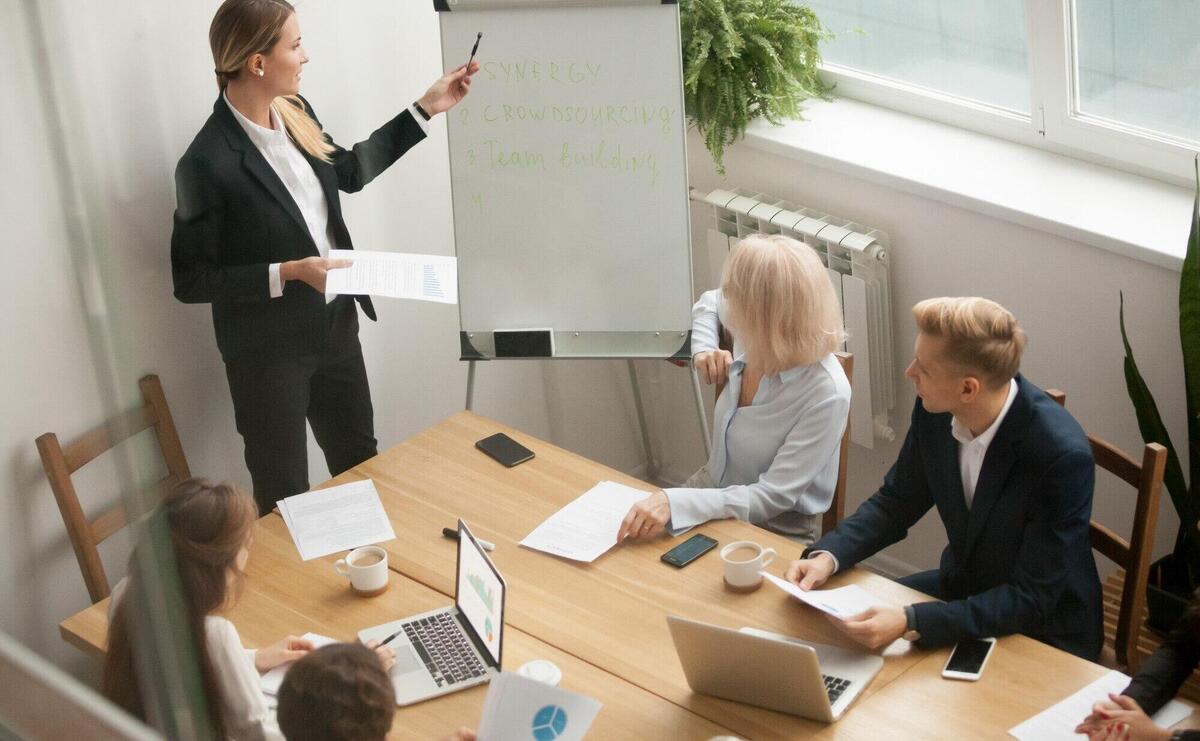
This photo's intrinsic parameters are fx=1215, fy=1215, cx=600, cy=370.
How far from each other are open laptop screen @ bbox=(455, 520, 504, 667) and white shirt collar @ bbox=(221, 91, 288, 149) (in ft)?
3.82

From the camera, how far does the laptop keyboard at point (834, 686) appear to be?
1.91 meters

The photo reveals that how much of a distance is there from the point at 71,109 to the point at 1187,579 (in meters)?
2.85

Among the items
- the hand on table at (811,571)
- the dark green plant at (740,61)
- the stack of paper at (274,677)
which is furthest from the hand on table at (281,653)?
the dark green plant at (740,61)

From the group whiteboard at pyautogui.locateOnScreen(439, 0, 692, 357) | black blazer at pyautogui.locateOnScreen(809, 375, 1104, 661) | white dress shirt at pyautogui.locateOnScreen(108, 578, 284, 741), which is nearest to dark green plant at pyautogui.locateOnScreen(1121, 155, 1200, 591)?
black blazer at pyautogui.locateOnScreen(809, 375, 1104, 661)

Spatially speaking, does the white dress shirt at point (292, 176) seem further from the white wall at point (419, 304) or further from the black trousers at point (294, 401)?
the white wall at point (419, 304)

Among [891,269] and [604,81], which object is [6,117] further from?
[891,269]

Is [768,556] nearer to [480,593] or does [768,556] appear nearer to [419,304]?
[480,593]

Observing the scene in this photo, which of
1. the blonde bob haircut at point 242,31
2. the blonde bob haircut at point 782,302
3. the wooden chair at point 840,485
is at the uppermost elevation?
the blonde bob haircut at point 242,31

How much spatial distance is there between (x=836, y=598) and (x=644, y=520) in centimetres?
42

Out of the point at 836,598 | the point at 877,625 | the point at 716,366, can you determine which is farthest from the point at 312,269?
the point at 877,625

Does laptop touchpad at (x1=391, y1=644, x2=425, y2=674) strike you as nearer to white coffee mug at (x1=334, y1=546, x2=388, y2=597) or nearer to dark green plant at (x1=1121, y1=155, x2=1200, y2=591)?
white coffee mug at (x1=334, y1=546, x2=388, y2=597)

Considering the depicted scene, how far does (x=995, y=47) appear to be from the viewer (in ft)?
11.0

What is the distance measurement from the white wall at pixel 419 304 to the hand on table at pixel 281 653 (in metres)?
0.31

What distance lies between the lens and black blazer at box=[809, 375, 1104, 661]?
6.68 ft
